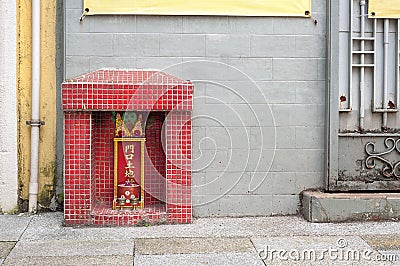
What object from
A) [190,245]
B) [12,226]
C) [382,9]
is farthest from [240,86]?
[12,226]

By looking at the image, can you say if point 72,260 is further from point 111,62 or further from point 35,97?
point 111,62

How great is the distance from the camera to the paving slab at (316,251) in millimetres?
5484

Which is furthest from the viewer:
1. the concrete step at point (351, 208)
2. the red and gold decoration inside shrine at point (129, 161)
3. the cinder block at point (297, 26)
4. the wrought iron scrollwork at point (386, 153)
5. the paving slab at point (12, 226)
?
the wrought iron scrollwork at point (386, 153)

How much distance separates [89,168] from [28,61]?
169cm

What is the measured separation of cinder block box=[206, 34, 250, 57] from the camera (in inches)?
282

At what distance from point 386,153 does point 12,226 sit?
4.69m

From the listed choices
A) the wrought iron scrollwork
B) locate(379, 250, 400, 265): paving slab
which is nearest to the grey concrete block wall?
the wrought iron scrollwork

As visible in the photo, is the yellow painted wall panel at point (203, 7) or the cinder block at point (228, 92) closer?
the yellow painted wall panel at point (203, 7)

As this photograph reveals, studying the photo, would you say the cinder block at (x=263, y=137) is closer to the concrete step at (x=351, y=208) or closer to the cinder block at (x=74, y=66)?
the concrete step at (x=351, y=208)

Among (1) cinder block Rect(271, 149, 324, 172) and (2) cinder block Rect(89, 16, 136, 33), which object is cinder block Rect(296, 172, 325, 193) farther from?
(2) cinder block Rect(89, 16, 136, 33)

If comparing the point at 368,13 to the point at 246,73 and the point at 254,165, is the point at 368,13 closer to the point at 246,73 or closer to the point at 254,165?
the point at 246,73

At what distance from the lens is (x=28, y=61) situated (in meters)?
7.27

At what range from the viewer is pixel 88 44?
706 centimetres

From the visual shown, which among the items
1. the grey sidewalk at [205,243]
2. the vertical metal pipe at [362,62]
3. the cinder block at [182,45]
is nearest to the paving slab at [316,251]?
the grey sidewalk at [205,243]
